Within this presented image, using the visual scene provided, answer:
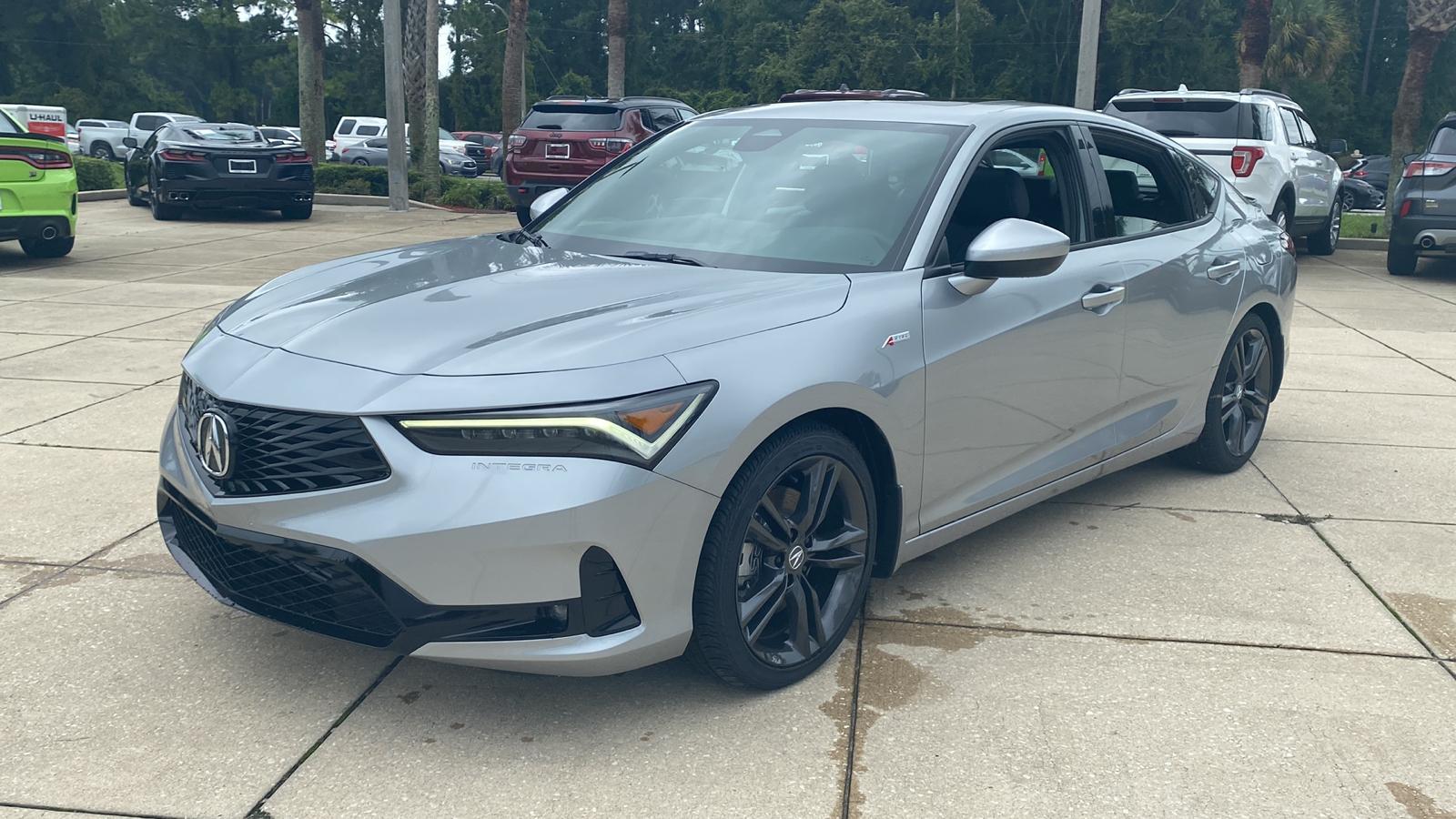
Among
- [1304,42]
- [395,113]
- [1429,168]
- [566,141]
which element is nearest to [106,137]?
[395,113]

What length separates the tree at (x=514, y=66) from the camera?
90.2 ft

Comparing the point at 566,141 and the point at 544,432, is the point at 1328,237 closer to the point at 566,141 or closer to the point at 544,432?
the point at 566,141

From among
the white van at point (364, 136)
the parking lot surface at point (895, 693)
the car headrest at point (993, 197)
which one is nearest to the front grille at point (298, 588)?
the parking lot surface at point (895, 693)

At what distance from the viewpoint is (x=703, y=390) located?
3.05m

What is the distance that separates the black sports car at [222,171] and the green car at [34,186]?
16.8 feet

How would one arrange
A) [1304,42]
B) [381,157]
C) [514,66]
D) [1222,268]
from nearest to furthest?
[1222,268]
[514,66]
[381,157]
[1304,42]

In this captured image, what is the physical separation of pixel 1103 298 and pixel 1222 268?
105 cm

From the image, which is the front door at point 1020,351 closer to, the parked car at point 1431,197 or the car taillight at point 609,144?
the parked car at point 1431,197

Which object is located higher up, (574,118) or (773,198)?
(574,118)

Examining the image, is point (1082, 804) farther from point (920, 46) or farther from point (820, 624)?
point (920, 46)

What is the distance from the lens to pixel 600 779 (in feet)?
9.87

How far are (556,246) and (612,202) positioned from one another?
1.21 feet

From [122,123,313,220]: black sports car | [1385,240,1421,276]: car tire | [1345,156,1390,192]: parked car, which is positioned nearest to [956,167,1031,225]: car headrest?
[1385,240,1421,276]: car tire

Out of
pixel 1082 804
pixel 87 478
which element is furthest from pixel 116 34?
pixel 1082 804
